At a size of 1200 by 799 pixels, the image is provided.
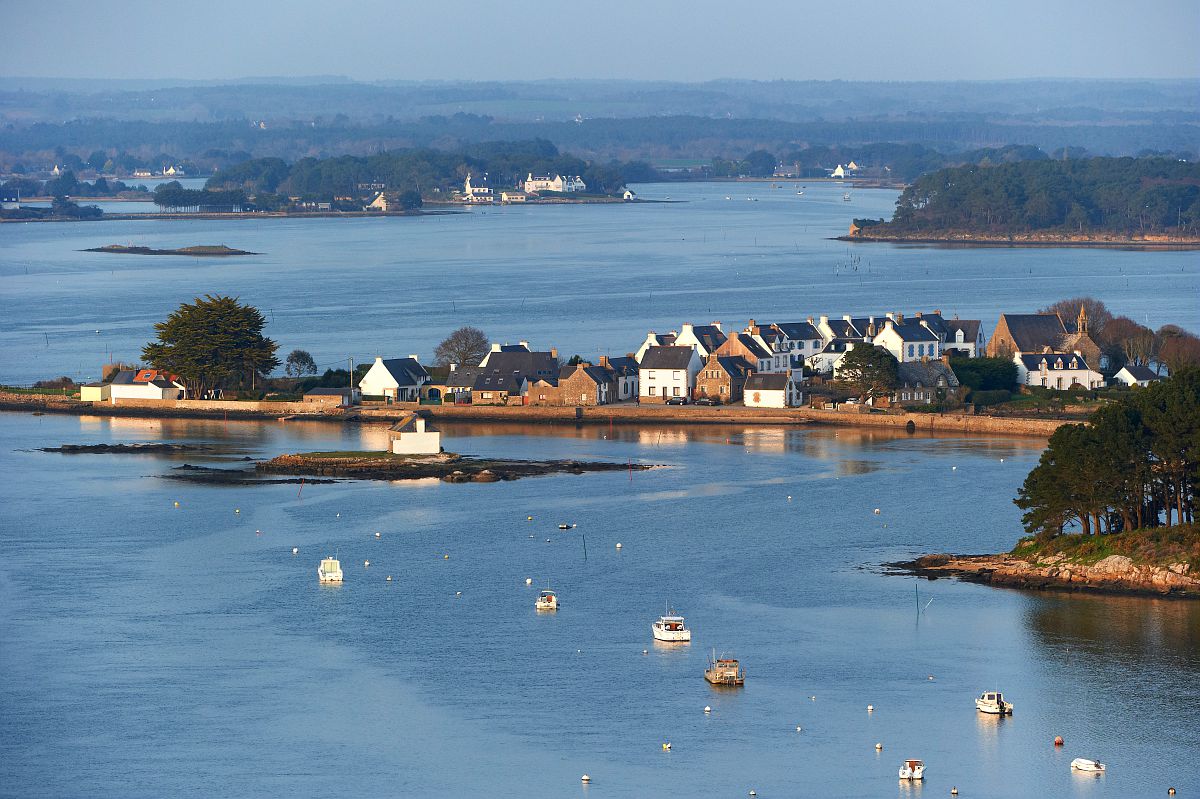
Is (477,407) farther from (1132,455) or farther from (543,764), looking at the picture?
(543,764)

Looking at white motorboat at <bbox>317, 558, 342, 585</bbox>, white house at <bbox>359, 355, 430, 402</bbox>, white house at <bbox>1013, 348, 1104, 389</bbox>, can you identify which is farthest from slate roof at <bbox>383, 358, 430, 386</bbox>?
white motorboat at <bbox>317, 558, 342, 585</bbox>

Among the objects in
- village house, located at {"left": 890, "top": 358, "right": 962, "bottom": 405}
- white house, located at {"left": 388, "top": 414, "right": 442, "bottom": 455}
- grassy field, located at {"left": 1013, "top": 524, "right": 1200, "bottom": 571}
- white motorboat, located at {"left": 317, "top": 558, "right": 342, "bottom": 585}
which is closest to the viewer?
grassy field, located at {"left": 1013, "top": 524, "right": 1200, "bottom": 571}

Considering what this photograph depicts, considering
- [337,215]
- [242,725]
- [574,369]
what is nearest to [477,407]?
[574,369]

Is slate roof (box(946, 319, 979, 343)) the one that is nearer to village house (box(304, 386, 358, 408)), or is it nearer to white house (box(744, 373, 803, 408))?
white house (box(744, 373, 803, 408))

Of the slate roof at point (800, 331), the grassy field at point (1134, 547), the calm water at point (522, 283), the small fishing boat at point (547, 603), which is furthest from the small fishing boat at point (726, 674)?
the calm water at point (522, 283)

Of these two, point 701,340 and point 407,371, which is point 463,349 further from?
point 701,340

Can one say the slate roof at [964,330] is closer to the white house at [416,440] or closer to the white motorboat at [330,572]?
the white house at [416,440]
